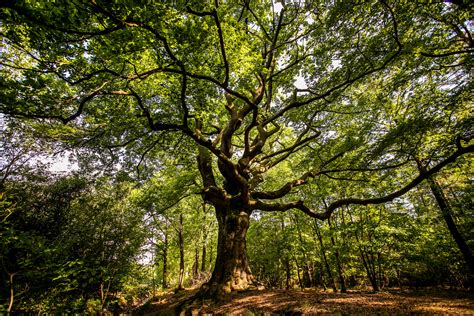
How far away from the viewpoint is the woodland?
463cm

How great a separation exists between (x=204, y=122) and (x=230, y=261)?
535 cm

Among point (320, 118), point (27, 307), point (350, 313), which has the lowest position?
point (350, 313)

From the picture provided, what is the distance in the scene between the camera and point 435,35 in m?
5.61

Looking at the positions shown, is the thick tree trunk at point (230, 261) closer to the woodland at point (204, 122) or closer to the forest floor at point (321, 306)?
the woodland at point (204, 122)

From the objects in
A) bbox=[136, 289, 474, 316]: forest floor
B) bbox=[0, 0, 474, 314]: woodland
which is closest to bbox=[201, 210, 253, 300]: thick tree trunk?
bbox=[0, 0, 474, 314]: woodland

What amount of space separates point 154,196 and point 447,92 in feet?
36.8

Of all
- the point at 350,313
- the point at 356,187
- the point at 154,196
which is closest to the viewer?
the point at 350,313

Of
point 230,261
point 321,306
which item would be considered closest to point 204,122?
point 230,261

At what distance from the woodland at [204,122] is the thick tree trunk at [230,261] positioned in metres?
0.04

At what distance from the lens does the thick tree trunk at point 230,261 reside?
7.07 meters

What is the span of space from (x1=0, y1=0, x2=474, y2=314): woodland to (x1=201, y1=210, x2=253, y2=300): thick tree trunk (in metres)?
0.04

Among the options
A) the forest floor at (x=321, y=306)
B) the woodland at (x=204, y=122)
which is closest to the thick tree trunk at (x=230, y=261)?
the woodland at (x=204, y=122)

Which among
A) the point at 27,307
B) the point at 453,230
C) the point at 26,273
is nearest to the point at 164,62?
the point at 26,273

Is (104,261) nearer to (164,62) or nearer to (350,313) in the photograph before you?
(164,62)
